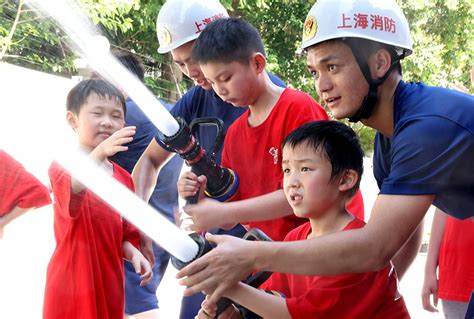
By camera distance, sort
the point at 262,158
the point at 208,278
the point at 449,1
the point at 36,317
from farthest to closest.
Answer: the point at 449,1, the point at 36,317, the point at 262,158, the point at 208,278

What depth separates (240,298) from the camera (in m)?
0.86

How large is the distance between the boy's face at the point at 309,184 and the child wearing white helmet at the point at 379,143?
72 mm

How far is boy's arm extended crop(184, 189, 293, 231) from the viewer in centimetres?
107

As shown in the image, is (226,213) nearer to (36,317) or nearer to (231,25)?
(231,25)

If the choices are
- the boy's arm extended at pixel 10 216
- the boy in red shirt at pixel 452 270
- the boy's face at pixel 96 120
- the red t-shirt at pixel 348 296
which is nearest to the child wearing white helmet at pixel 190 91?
the boy's face at pixel 96 120

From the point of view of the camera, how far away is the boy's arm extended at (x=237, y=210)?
42.1 inches

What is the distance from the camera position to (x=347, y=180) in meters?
1.02

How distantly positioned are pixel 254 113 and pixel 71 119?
32cm

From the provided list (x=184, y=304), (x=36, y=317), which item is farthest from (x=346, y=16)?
(x=36, y=317)

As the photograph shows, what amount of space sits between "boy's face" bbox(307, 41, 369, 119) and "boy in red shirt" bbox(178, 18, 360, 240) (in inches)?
6.6

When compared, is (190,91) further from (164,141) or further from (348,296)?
(348,296)

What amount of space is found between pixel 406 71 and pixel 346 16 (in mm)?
1372

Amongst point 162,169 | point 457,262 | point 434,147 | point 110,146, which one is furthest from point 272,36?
point 434,147

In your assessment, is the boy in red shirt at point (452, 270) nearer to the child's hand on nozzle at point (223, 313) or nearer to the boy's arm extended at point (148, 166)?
the boy's arm extended at point (148, 166)
